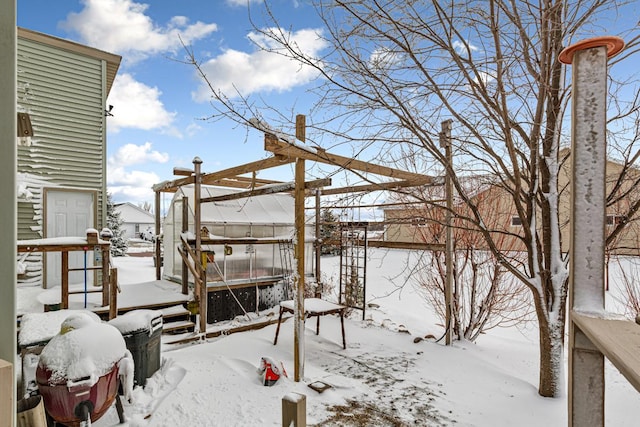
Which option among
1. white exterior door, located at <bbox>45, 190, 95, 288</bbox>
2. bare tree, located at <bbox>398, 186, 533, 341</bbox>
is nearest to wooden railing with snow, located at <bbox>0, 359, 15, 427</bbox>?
bare tree, located at <bbox>398, 186, 533, 341</bbox>

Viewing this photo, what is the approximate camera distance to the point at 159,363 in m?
4.03

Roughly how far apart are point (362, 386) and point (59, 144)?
7.74m

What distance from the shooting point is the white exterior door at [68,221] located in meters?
6.86

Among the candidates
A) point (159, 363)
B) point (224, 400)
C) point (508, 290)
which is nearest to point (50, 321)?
point (159, 363)

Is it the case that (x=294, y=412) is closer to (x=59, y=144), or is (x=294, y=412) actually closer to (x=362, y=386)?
(x=362, y=386)

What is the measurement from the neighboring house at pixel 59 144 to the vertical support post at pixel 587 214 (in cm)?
855

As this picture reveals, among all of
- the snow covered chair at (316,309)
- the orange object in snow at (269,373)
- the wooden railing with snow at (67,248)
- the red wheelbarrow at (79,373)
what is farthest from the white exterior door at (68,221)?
→ the orange object in snow at (269,373)

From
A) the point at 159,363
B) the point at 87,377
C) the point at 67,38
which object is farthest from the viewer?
the point at 67,38

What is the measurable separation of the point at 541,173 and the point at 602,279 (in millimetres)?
2971

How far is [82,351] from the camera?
2689 mm

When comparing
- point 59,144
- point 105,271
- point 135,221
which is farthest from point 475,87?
point 135,221

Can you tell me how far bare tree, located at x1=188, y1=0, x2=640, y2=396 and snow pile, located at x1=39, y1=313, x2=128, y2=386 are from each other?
2.27m

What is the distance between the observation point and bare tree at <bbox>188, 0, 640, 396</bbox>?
9.80 ft

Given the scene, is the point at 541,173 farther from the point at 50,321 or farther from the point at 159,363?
the point at 50,321
